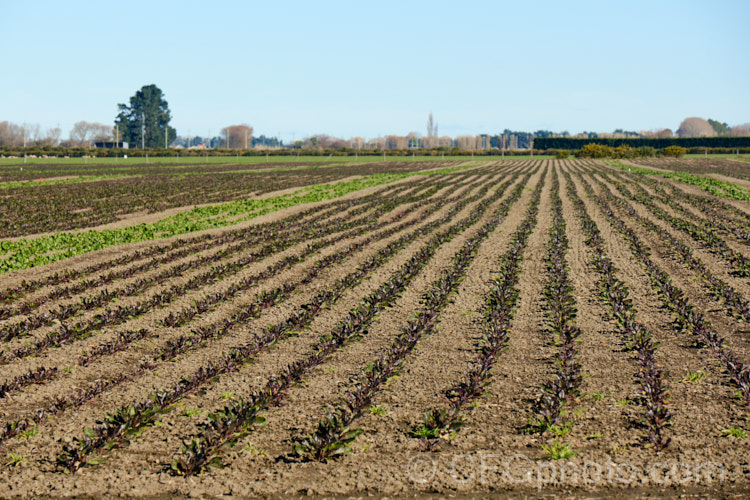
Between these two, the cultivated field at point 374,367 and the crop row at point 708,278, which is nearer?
the cultivated field at point 374,367

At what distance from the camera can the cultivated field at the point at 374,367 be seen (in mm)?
5695

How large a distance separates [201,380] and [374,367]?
6.78ft

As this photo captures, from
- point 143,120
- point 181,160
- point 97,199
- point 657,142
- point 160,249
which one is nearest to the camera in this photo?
point 160,249

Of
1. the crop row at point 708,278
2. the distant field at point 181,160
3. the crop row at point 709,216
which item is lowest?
the crop row at point 708,278

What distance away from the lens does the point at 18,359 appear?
327 inches

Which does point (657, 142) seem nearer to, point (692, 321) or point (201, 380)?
point (692, 321)

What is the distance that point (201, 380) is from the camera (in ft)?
24.5

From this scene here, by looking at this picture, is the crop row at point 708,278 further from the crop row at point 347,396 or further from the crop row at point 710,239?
the crop row at point 347,396

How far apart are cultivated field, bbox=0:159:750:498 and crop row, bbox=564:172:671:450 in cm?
4

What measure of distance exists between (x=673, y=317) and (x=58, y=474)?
9081 millimetres

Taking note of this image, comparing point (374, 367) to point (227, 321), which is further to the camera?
point (227, 321)

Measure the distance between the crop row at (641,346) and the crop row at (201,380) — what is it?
3.81 meters

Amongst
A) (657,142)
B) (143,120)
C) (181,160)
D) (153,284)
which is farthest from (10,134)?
(153,284)

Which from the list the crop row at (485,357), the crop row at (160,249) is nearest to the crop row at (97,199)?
the crop row at (160,249)
